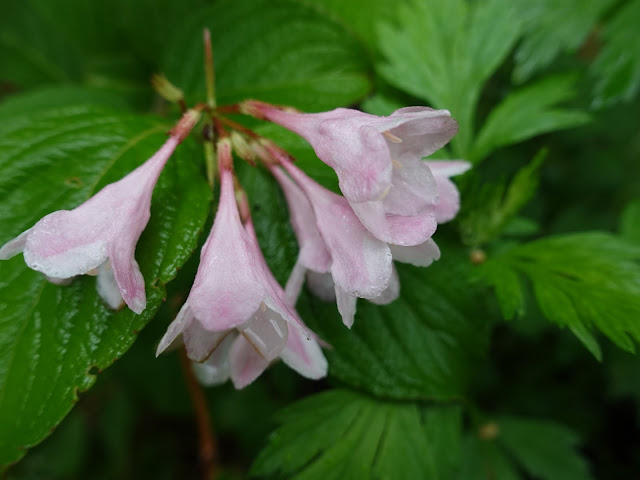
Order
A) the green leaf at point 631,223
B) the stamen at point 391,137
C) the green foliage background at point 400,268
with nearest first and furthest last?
the stamen at point 391,137 < the green foliage background at point 400,268 < the green leaf at point 631,223

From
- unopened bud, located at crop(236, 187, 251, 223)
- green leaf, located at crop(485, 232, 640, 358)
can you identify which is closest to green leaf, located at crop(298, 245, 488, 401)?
green leaf, located at crop(485, 232, 640, 358)

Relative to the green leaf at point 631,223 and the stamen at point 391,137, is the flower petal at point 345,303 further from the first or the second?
the green leaf at point 631,223

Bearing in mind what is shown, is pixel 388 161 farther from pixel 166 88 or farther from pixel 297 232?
pixel 166 88

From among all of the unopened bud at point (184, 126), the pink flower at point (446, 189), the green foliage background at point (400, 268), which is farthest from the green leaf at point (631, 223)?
the unopened bud at point (184, 126)

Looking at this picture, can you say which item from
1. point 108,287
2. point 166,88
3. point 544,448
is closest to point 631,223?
point 544,448

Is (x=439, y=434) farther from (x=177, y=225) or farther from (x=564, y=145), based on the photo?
(x=564, y=145)

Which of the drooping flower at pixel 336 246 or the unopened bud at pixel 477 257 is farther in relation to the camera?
the unopened bud at pixel 477 257

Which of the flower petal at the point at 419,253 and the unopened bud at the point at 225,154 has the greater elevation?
the unopened bud at the point at 225,154
